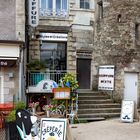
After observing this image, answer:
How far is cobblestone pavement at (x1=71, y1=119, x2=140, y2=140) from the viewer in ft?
41.9

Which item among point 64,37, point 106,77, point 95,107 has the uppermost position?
point 64,37

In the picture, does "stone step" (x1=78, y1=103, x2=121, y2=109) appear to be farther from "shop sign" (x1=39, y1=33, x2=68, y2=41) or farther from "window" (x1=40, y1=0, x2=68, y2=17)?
"window" (x1=40, y1=0, x2=68, y2=17)

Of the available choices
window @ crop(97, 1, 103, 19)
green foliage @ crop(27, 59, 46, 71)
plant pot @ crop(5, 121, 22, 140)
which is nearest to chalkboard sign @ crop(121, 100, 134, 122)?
green foliage @ crop(27, 59, 46, 71)

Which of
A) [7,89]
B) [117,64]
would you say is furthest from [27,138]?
[117,64]

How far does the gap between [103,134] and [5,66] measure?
16.3ft

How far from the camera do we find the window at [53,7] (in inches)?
828

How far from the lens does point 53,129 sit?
1044cm

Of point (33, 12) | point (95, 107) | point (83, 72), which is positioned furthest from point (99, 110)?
point (33, 12)

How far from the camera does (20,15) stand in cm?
1602

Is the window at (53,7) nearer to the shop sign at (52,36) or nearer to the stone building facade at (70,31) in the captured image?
the stone building facade at (70,31)

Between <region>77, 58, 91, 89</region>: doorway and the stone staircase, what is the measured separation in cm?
216

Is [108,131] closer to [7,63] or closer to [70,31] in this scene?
[7,63]

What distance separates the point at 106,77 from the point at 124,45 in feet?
6.58

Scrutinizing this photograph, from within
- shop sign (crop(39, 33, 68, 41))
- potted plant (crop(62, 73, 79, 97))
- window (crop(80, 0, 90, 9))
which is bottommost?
potted plant (crop(62, 73, 79, 97))
